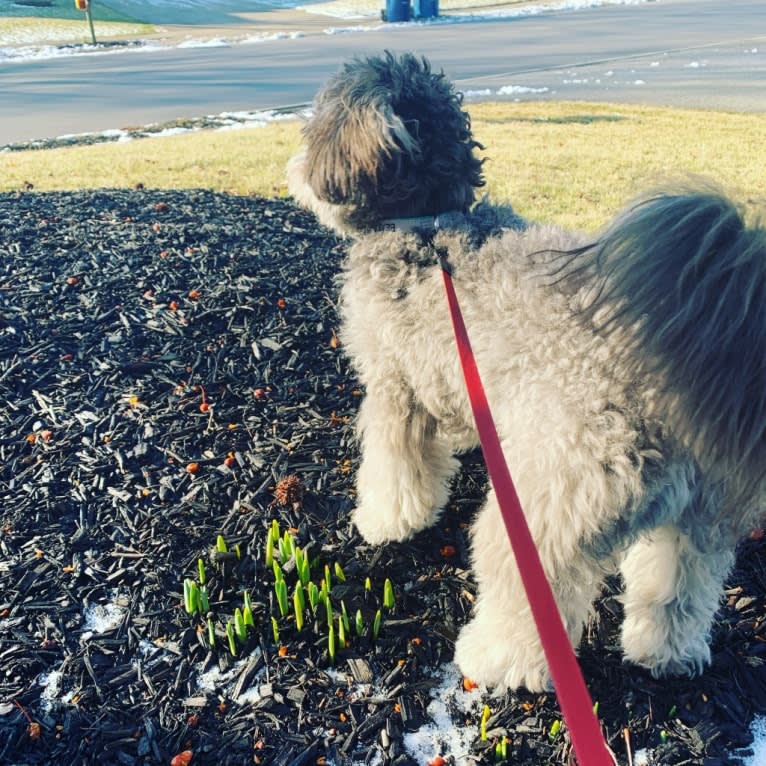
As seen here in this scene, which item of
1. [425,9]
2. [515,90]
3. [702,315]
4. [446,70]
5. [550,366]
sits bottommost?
[550,366]

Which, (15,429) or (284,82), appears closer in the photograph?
(15,429)

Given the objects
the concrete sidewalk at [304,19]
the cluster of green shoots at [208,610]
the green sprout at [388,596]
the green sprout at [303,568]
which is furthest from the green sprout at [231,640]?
the concrete sidewalk at [304,19]

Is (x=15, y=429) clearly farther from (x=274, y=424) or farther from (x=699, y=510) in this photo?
(x=699, y=510)

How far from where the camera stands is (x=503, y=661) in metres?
3.02

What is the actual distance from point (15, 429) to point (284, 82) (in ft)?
56.4

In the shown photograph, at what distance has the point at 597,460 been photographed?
2.48 metres

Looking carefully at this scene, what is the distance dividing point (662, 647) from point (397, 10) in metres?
38.6

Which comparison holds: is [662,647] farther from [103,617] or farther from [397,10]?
[397,10]

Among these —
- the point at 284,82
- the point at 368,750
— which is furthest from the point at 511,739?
the point at 284,82

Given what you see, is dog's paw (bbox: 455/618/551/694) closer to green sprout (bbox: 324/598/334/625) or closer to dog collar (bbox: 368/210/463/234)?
green sprout (bbox: 324/598/334/625)

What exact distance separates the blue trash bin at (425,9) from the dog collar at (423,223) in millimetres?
37107

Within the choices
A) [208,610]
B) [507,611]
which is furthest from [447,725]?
[208,610]

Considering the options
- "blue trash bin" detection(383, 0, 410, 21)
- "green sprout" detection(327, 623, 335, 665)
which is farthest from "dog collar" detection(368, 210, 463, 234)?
"blue trash bin" detection(383, 0, 410, 21)

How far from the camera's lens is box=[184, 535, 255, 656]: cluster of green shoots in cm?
326
